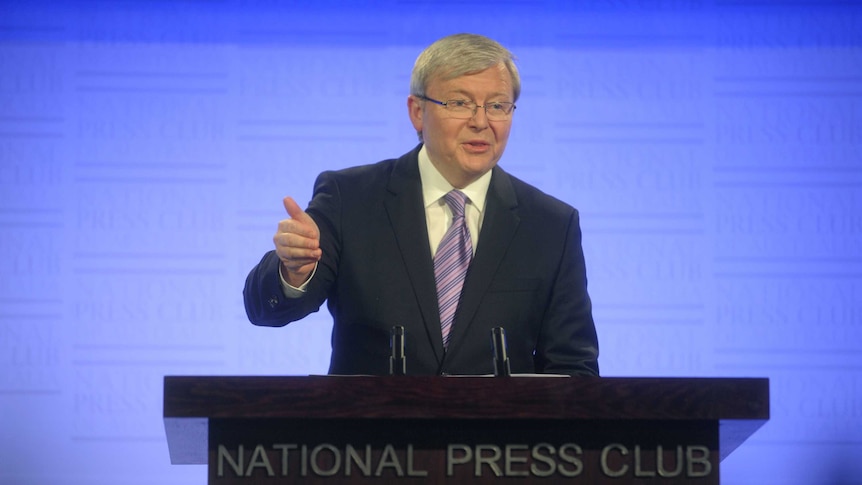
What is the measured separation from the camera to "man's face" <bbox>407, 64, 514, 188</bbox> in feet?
8.29

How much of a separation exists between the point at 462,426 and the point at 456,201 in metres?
0.88

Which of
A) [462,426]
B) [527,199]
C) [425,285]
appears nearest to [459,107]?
[527,199]

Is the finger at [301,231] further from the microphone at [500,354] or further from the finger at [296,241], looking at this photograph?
the microphone at [500,354]

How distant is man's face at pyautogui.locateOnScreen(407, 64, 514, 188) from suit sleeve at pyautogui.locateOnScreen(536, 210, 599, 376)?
0.28m

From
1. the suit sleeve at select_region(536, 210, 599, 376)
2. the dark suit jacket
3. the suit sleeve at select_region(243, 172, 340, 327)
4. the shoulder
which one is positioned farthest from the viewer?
the shoulder

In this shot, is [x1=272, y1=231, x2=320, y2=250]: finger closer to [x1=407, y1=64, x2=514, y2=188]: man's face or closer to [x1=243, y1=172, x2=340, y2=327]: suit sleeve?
[x1=243, y1=172, x2=340, y2=327]: suit sleeve

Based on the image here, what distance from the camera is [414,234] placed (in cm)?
247

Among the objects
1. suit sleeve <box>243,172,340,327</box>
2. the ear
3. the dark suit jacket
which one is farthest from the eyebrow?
suit sleeve <box>243,172,340,327</box>

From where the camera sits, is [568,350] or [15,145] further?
[15,145]

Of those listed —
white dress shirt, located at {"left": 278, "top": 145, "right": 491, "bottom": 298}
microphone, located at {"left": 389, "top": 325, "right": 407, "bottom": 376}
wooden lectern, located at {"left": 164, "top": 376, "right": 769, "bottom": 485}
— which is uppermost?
white dress shirt, located at {"left": 278, "top": 145, "right": 491, "bottom": 298}

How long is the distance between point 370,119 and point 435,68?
1612mm

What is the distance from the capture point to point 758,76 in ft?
14.0

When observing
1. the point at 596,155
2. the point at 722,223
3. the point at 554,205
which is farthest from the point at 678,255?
the point at 554,205

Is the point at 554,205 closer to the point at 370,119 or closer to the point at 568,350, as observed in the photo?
the point at 568,350
